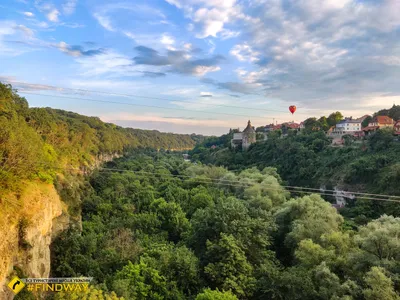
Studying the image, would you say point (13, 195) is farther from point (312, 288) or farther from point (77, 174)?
point (77, 174)

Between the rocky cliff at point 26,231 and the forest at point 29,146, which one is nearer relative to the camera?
the rocky cliff at point 26,231

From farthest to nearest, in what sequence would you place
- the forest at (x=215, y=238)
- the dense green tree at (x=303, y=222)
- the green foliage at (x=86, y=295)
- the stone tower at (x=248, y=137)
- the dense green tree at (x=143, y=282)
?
the stone tower at (x=248, y=137) → the dense green tree at (x=303, y=222) → the dense green tree at (x=143, y=282) → the forest at (x=215, y=238) → the green foliage at (x=86, y=295)

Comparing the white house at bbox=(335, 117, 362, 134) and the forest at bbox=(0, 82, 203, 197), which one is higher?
the white house at bbox=(335, 117, 362, 134)

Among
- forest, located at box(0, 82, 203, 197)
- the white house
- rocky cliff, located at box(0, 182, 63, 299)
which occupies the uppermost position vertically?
the white house

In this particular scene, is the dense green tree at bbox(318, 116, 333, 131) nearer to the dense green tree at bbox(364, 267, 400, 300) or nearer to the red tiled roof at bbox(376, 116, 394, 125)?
the red tiled roof at bbox(376, 116, 394, 125)

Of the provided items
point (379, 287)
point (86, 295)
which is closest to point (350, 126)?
point (379, 287)

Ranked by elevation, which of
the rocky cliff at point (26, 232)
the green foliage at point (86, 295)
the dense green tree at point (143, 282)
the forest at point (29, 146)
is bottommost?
the dense green tree at point (143, 282)

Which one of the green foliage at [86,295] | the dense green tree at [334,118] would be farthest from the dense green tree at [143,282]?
the dense green tree at [334,118]

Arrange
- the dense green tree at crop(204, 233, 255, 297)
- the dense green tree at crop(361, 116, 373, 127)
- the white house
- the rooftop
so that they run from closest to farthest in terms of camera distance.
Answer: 1. the dense green tree at crop(204, 233, 255, 297)
2. the rooftop
3. the white house
4. the dense green tree at crop(361, 116, 373, 127)

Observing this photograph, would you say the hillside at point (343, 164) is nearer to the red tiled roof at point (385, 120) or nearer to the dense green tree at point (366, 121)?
the red tiled roof at point (385, 120)

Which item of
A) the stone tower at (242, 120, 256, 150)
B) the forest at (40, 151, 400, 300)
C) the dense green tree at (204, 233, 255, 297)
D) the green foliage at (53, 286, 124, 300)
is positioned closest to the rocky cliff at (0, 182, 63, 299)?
the green foliage at (53, 286, 124, 300)

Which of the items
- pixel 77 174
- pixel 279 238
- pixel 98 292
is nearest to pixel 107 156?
pixel 77 174

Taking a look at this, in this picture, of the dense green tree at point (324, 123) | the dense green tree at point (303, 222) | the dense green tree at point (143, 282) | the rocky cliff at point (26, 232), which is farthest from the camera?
the dense green tree at point (324, 123)
